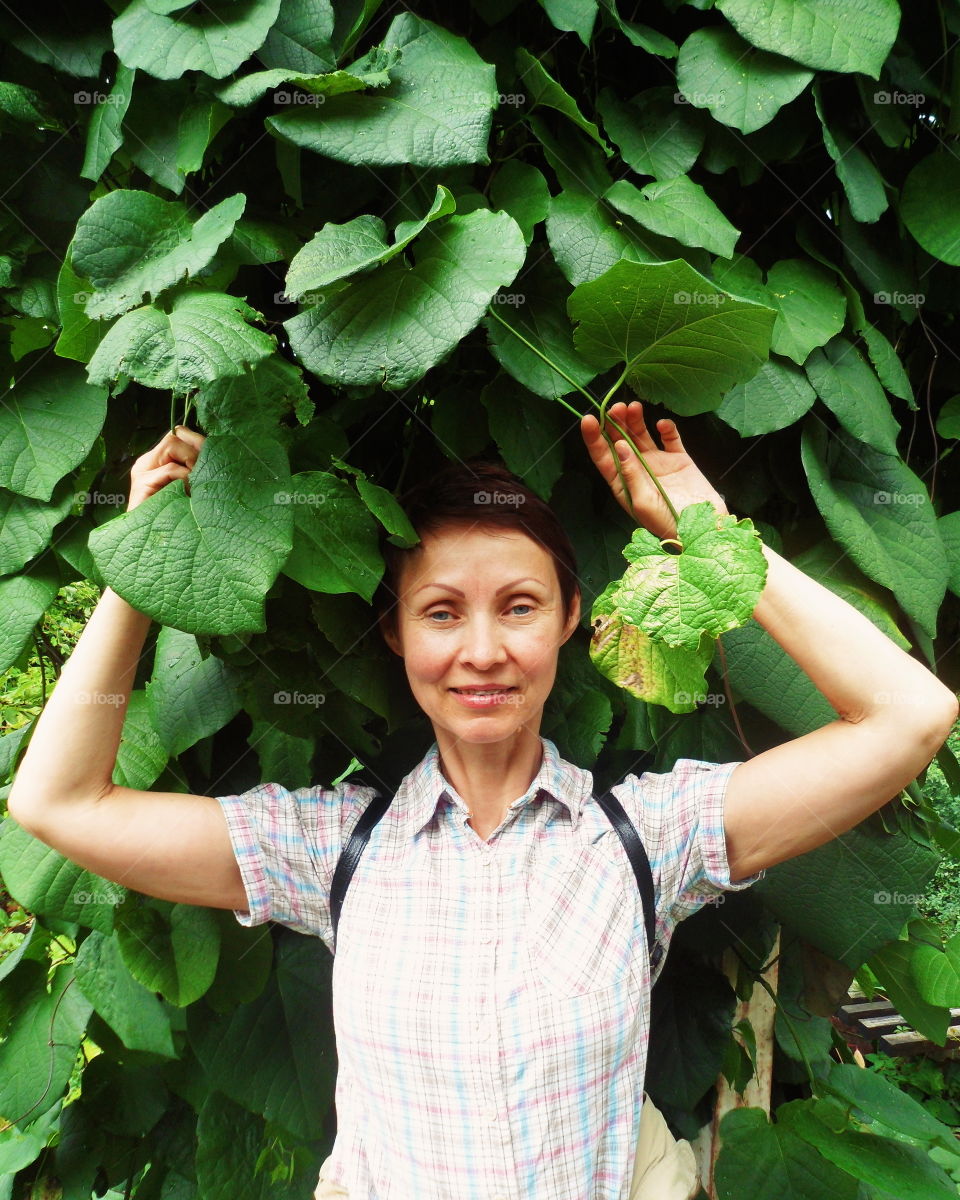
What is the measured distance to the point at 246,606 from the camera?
2.33ft

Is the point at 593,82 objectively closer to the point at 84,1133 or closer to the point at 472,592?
the point at 472,592

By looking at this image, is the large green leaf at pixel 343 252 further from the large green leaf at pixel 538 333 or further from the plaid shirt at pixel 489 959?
the plaid shirt at pixel 489 959

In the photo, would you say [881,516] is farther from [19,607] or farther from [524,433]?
[19,607]

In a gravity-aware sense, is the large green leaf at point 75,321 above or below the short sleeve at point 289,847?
above

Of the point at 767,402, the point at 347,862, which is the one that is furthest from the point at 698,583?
the point at 347,862

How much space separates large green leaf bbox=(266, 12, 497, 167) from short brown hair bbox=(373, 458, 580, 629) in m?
0.28

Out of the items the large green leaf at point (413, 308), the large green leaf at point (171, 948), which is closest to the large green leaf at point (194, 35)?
the large green leaf at point (413, 308)

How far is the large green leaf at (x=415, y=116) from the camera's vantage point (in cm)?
76

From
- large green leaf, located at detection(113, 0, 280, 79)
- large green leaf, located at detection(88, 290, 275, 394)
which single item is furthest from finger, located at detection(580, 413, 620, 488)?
large green leaf, located at detection(113, 0, 280, 79)

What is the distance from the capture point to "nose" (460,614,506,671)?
2.65ft

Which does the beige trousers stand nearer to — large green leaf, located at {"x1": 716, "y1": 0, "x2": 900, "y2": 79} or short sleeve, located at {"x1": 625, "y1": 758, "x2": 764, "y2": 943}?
short sleeve, located at {"x1": 625, "y1": 758, "x2": 764, "y2": 943}

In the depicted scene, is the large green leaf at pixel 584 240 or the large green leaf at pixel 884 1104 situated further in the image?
the large green leaf at pixel 884 1104

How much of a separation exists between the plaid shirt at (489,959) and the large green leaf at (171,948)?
0.29 feet

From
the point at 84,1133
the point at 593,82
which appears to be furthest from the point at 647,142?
the point at 84,1133
